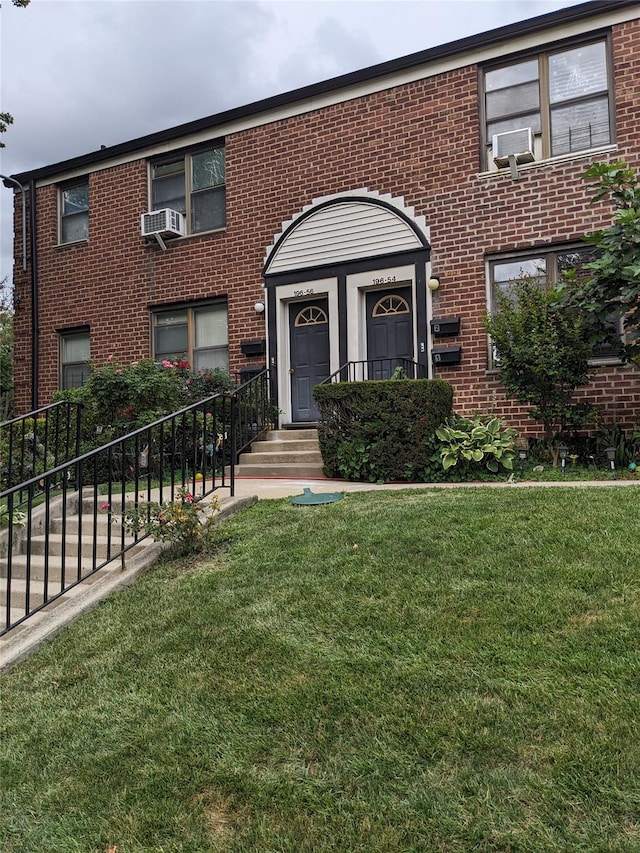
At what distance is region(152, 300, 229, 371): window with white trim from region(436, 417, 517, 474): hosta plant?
474 centimetres

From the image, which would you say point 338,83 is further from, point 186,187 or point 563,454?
point 563,454

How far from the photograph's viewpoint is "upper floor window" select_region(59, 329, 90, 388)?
11547 mm

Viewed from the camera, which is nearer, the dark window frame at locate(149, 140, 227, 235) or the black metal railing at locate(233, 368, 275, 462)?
the black metal railing at locate(233, 368, 275, 462)

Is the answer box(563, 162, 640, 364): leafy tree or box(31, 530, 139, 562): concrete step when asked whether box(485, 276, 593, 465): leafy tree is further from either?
box(31, 530, 139, 562): concrete step

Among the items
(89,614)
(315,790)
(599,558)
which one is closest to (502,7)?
(599,558)

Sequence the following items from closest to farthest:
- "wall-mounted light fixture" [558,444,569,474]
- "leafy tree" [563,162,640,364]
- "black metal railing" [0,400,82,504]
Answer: "black metal railing" [0,400,82,504] → "leafy tree" [563,162,640,364] → "wall-mounted light fixture" [558,444,569,474]

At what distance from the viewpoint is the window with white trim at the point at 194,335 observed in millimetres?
10211

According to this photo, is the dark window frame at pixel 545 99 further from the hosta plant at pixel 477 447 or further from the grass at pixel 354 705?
the grass at pixel 354 705

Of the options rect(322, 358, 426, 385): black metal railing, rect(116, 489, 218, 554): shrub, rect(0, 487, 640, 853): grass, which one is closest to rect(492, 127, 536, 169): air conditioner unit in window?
rect(322, 358, 426, 385): black metal railing

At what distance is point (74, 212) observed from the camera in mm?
11891

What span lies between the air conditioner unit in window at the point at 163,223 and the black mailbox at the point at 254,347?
8.21ft

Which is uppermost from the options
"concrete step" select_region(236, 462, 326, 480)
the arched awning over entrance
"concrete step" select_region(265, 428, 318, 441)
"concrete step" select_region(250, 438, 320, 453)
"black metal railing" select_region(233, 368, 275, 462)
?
the arched awning over entrance

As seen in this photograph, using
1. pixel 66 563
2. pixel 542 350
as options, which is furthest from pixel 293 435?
pixel 66 563

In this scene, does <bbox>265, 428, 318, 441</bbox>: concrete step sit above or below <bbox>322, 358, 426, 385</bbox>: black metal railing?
Result: below
